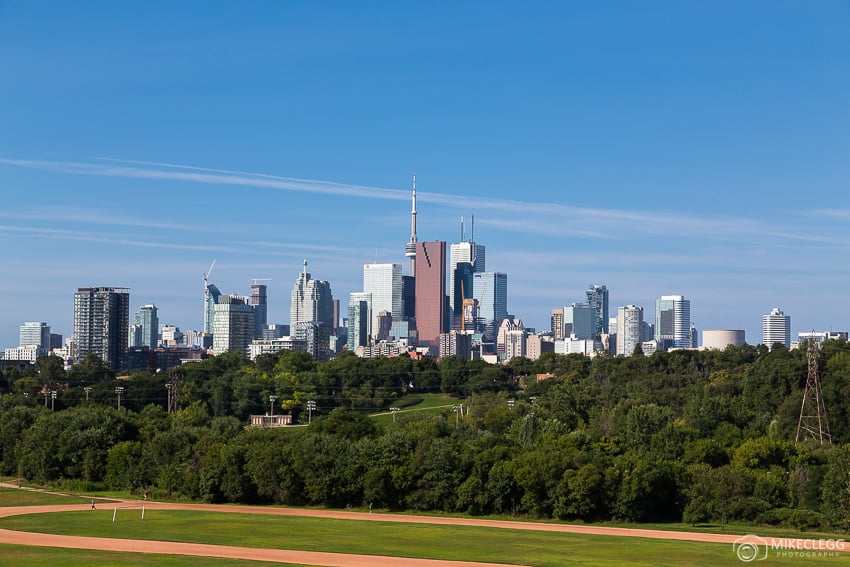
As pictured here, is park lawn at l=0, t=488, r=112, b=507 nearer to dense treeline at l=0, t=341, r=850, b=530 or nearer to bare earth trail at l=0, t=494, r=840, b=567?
bare earth trail at l=0, t=494, r=840, b=567

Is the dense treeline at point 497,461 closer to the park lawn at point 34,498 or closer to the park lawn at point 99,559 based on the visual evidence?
the park lawn at point 34,498

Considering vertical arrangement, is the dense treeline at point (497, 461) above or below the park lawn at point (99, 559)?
above

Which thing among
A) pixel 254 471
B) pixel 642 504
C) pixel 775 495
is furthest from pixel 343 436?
pixel 775 495

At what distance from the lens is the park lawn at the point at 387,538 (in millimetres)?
52562

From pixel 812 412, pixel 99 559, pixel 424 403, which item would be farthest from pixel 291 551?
pixel 424 403

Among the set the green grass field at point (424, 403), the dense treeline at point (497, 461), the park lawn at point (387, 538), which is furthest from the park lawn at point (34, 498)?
the green grass field at point (424, 403)

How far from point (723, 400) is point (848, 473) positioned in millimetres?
53204

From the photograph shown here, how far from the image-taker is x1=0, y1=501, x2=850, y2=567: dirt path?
51.3m

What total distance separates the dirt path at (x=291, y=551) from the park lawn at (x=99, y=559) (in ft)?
4.24

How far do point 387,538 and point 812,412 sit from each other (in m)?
68.2

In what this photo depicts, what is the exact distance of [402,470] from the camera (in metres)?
76.6

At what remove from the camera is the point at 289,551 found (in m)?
54.5

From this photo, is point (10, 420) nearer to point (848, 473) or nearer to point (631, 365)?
point (848, 473)

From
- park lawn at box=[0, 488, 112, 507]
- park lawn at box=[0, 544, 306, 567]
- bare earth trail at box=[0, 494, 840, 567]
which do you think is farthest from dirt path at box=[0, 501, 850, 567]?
park lawn at box=[0, 488, 112, 507]
